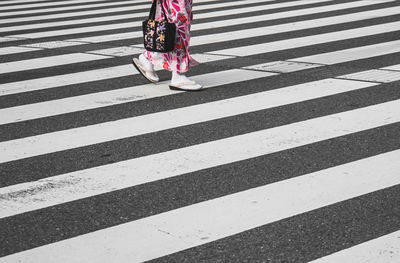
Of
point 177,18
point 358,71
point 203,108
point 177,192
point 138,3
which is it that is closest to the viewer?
point 177,192

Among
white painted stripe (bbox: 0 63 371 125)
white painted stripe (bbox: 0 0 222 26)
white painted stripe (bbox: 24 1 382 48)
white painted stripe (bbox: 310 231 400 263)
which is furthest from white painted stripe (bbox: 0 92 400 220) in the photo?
white painted stripe (bbox: 0 0 222 26)

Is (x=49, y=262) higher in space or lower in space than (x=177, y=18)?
lower

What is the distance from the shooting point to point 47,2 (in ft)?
47.3

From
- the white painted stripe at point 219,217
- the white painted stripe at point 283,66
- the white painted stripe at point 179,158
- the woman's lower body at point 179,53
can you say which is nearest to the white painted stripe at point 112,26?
the white painted stripe at point 283,66

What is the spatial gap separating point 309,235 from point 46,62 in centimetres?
519

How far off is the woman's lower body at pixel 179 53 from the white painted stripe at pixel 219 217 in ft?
7.89

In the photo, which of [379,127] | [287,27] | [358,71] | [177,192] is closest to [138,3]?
[287,27]

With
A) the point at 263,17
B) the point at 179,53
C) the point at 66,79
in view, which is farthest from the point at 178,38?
the point at 263,17

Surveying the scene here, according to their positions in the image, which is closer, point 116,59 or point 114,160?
point 114,160

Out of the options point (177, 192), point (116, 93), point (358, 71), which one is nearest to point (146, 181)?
point (177, 192)

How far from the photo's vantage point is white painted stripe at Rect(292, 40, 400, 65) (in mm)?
7465

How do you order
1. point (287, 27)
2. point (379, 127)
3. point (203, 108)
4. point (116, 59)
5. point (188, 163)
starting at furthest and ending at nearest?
point (287, 27)
point (116, 59)
point (203, 108)
point (379, 127)
point (188, 163)

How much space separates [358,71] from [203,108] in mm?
1873

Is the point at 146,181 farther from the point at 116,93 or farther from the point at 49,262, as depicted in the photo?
the point at 116,93
